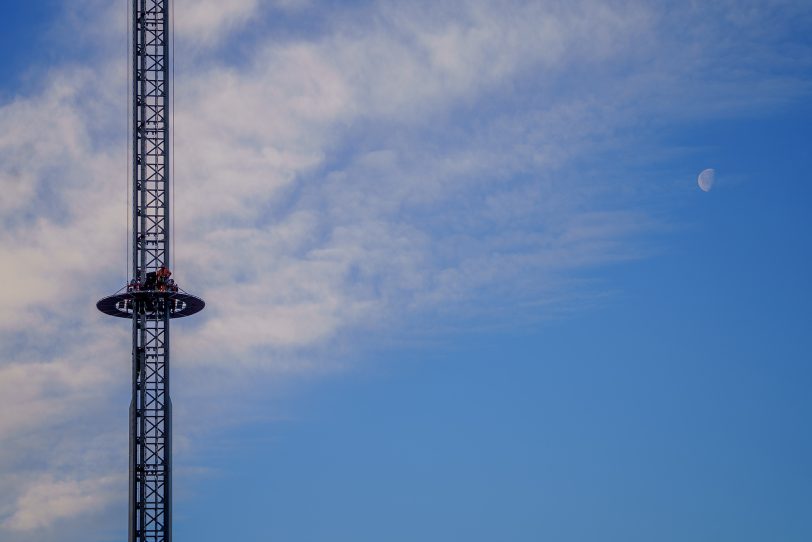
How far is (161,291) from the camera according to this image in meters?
199

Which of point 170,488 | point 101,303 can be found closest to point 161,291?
point 101,303

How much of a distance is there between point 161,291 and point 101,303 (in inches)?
305

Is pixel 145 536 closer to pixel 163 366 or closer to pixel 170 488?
pixel 170 488

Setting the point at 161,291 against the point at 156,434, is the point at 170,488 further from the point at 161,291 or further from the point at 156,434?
the point at 161,291

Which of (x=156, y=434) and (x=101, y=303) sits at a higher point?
(x=101, y=303)

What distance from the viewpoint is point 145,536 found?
197125mm

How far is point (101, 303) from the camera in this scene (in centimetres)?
19950

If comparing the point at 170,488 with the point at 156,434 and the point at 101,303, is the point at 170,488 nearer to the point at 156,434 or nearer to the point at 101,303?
the point at 156,434

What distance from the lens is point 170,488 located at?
197 m

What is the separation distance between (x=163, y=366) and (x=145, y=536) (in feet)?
68.8

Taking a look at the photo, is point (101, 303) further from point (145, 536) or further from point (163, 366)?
point (145, 536)

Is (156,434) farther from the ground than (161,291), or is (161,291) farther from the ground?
(161,291)

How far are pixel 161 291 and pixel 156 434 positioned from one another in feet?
57.8

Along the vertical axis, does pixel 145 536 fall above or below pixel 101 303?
below
